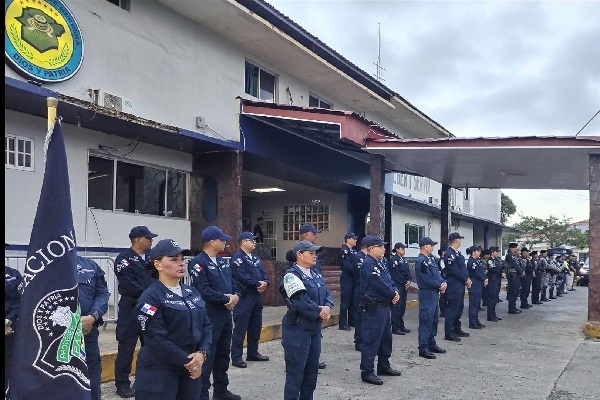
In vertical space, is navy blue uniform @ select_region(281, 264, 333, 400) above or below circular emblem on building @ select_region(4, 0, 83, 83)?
below

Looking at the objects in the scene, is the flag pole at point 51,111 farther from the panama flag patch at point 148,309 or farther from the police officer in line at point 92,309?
the police officer in line at point 92,309

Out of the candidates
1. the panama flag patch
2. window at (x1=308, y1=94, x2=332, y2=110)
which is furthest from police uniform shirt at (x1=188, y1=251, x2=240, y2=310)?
window at (x1=308, y1=94, x2=332, y2=110)

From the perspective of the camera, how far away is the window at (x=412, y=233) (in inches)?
954

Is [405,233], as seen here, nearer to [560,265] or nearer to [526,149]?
[560,265]

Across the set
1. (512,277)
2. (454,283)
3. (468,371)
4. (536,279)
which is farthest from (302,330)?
(536,279)

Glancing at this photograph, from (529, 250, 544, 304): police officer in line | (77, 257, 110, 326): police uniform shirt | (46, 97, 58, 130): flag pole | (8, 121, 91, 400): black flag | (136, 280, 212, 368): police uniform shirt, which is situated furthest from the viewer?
(529, 250, 544, 304): police officer in line

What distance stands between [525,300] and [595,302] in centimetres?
555

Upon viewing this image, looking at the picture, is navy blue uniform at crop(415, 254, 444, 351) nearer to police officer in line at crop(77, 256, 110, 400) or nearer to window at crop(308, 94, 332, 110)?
police officer in line at crop(77, 256, 110, 400)

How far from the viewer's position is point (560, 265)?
70.8ft

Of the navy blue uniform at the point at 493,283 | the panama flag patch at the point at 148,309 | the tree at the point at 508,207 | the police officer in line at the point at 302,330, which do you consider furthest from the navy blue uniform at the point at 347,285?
the tree at the point at 508,207

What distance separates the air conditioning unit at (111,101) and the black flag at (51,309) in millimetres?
6281

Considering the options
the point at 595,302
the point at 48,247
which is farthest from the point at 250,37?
the point at 48,247

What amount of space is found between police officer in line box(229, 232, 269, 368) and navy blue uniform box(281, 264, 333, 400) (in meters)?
2.32

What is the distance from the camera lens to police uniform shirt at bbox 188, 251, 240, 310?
6336 millimetres
